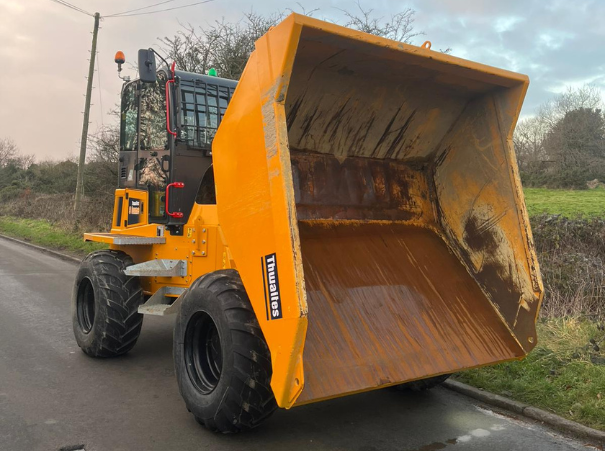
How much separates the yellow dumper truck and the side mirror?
0.07ft

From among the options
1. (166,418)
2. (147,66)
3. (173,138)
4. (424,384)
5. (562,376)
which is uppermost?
(147,66)

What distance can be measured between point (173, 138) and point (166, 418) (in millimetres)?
2458

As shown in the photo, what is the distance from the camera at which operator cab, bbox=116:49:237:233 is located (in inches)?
200

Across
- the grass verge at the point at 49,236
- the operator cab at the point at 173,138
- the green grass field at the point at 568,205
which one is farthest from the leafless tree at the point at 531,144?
the operator cab at the point at 173,138

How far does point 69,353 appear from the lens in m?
5.68

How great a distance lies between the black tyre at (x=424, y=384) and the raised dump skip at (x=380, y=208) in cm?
65

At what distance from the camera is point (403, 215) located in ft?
15.7

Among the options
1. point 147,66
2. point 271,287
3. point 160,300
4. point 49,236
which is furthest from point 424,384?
point 49,236

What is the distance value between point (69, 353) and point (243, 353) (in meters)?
3.19

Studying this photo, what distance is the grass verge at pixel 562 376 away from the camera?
13.8 ft

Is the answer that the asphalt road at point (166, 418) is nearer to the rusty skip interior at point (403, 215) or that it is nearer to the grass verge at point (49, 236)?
the rusty skip interior at point (403, 215)

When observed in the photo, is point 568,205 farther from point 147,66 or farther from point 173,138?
point 147,66

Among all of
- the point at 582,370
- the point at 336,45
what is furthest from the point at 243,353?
the point at 582,370

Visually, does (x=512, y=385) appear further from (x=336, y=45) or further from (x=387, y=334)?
(x=336, y=45)
